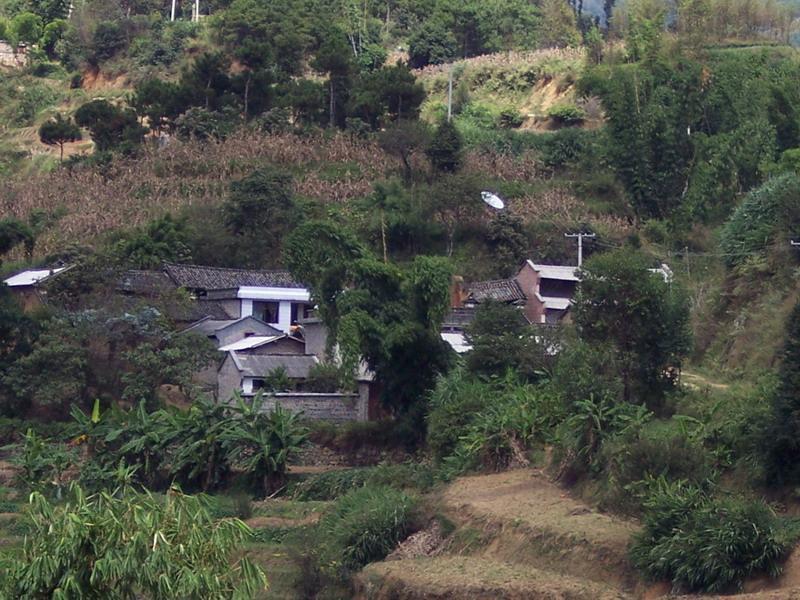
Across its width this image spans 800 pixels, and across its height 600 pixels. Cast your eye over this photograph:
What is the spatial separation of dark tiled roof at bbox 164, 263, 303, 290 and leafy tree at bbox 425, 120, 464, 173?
6921mm

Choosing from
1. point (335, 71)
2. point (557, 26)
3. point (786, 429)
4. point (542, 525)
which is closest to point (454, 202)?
point (335, 71)

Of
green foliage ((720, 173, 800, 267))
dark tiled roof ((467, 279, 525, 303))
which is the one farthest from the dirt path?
dark tiled roof ((467, 279, 525, 303))

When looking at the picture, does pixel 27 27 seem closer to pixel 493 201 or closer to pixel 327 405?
pixel 493 201

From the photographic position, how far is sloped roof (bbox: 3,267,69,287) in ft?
125

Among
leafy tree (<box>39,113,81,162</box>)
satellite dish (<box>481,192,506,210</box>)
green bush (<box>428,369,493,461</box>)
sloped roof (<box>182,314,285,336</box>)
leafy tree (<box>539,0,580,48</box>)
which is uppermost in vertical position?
leafy tree (<box>539,0,580,48</box>)

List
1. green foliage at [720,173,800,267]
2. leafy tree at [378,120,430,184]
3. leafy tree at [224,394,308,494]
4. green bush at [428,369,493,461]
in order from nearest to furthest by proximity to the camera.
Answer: green bush at [428,369,493,461]
leafy tree at [224,394,308,494]
green foliage at [720,173,800,267]
leafy tree at [378,120,430,184]

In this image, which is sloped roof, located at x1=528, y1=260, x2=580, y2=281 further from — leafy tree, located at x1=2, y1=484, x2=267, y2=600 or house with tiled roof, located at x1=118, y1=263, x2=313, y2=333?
leafy tree, located at x1=2, y1=484, x2=267, y2=600

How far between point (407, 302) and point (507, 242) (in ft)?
40.5

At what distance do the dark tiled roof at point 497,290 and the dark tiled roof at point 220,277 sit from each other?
468cm

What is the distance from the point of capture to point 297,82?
51656 mm

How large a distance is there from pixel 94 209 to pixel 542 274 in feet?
47.7

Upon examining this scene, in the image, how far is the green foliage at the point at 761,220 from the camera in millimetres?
27797

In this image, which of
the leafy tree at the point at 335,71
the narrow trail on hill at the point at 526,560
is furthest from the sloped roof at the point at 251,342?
the narrow trail on hill at the point at 526,560

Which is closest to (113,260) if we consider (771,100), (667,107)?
(667,107)
